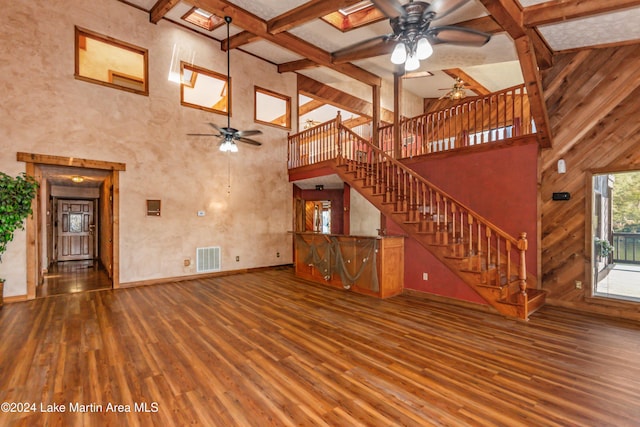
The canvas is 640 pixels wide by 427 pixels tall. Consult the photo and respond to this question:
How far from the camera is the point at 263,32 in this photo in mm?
5914

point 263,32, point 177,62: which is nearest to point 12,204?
point 177,62

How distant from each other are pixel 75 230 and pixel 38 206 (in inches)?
214

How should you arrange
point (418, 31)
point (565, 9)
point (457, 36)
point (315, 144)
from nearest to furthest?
1. point (418, 31)
2. point (457, 36)
3. point (565, 9)
4. point (315, 144)

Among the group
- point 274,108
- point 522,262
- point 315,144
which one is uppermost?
point 274,108

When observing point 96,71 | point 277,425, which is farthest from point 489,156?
point 96,71

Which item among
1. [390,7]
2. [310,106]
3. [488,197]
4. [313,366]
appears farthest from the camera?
[310,106]

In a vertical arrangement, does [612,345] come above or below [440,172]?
below

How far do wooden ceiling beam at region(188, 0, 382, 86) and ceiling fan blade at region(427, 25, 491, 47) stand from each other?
3.70 metres

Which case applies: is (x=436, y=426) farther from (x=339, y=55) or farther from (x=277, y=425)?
(x=339, y=55)

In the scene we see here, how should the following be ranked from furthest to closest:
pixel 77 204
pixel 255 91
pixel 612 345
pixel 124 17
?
1. pixel 77 204
2. pixel 255 91
3. pixel 124 17
4. pixel 612 345

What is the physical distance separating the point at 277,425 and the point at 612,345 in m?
3.88

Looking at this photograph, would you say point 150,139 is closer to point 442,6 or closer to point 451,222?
point 442,6

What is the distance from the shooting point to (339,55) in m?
4.48

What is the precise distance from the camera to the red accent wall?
509cm
